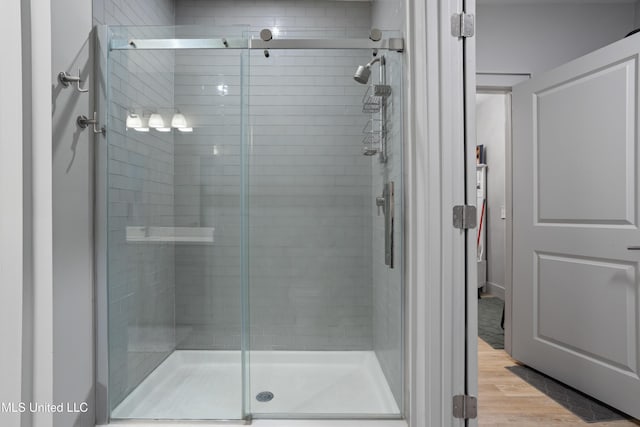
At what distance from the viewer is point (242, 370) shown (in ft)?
5.73

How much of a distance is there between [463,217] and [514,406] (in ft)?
4.08

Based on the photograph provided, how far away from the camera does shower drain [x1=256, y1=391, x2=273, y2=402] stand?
173 cm

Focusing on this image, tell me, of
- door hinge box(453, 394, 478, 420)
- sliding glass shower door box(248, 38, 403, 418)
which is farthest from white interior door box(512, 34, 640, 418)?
sliding glass shower door box(248, 38, 403, 418)

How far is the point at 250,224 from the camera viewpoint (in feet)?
6.23

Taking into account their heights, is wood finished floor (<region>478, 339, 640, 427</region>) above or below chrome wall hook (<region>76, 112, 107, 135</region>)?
below

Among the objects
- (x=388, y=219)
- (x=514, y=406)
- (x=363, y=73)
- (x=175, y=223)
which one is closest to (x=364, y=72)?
(x=363, y=73)

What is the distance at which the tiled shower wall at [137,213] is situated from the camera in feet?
5.59

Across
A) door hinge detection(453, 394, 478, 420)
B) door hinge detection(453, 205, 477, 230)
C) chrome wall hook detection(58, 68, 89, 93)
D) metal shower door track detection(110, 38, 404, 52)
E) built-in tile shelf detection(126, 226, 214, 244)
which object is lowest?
door hinge detection(453, 394, 478, 420)

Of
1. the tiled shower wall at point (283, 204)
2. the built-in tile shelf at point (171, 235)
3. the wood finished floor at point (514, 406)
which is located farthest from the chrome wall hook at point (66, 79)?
the wood finished floor at point (514, 406)

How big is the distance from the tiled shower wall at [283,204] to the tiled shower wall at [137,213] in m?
0.08

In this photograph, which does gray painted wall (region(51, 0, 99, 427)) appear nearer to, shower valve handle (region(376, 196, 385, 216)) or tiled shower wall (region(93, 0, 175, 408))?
tiled shower wall (region(93, 0, 175, 408))

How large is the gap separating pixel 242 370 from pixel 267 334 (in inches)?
10.7

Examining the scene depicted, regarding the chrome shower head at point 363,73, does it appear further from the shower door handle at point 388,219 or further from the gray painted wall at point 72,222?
the gray painted wall at point 72,222

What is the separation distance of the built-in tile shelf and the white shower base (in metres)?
0.63
